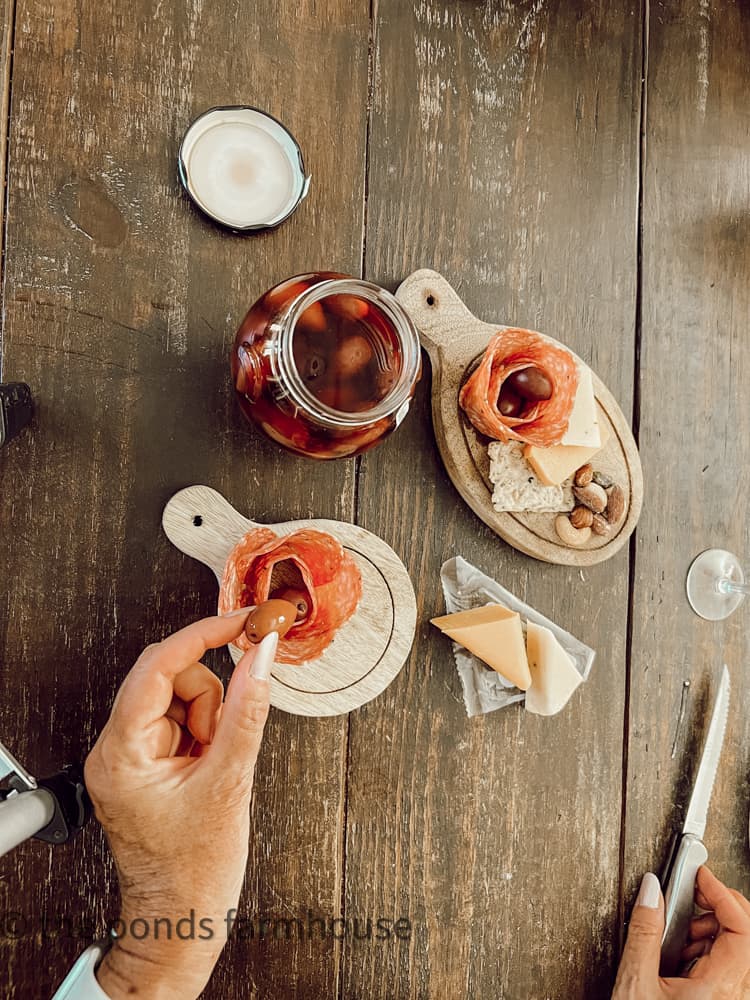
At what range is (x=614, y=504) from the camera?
2.87ft

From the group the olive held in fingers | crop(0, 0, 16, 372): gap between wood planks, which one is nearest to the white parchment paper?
the olive held in fingers

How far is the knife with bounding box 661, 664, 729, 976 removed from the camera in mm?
917

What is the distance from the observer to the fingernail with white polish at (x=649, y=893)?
2.98 feet

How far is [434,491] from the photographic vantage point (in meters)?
0.87

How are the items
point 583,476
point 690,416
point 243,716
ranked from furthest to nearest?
1. point 690,416
2. point 583,476
3. point 243,716

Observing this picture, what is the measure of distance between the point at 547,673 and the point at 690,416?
366 mm

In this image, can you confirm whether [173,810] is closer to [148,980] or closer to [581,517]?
[148,980]

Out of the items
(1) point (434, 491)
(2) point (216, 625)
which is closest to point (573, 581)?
(1) point (434, 491)

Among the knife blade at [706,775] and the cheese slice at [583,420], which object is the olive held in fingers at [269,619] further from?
the knife blade at [706,775]

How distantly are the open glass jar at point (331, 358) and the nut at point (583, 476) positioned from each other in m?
0.25

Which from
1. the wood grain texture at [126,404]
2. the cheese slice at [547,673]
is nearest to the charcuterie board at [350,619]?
the wood grain texture at [126,404]

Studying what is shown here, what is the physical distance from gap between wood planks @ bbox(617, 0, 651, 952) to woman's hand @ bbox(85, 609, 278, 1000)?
0.48m

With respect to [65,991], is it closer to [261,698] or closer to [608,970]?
[261,698]

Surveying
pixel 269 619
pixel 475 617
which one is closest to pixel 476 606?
pixel 475 617
